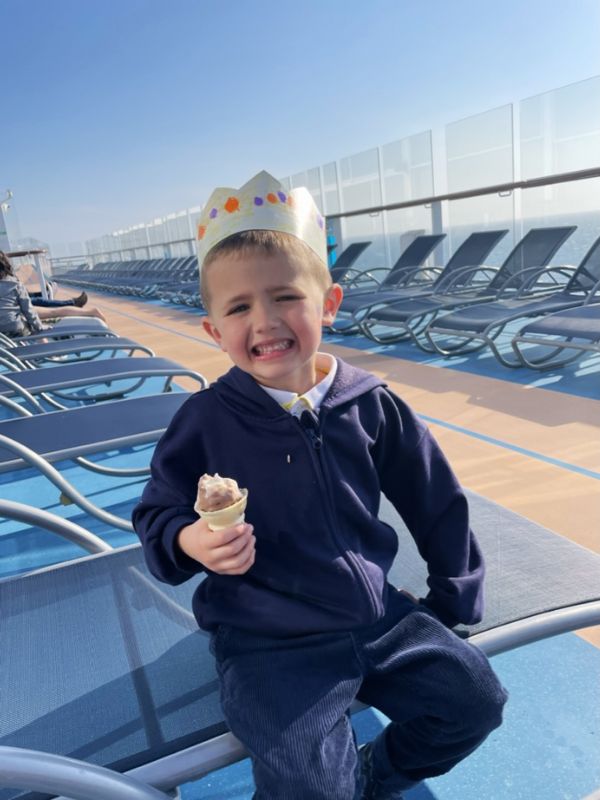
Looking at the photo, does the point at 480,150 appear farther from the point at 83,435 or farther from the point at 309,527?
the point at 309,527

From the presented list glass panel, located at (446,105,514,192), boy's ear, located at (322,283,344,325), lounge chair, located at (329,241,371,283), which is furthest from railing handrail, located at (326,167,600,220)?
boy's ear, located at (322,283,344,325)

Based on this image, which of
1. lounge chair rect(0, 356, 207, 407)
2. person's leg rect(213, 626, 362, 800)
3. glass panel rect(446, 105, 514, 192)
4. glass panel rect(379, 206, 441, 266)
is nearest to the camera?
person's leg rect(213, 626, 362, 800)

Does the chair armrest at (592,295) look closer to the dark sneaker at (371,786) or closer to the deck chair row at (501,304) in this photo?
the deck chair row at (501,304)

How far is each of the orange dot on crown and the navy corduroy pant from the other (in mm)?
778

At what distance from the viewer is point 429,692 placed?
1.08 metres

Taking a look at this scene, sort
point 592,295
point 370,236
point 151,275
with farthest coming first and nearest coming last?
point 151,275, point 370,236, point 592,295

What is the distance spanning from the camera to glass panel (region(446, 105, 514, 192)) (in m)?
8.45

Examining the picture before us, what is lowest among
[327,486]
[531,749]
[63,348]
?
[531,749]

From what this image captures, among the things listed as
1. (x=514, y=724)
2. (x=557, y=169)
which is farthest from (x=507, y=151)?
(x=514, y=724)

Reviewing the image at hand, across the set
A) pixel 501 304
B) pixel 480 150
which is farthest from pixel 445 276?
pixel 480 150

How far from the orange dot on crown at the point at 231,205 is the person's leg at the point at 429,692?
0.83 m

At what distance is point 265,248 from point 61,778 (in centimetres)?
88

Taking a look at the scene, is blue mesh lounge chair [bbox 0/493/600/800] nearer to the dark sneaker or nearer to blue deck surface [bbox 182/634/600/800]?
the dark sneaker

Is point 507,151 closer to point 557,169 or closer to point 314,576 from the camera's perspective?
point 557,169
